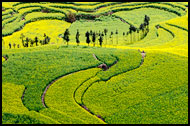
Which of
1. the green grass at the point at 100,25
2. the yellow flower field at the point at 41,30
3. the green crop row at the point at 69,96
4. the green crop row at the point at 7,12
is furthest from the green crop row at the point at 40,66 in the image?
the green crop row at the point at 7,12

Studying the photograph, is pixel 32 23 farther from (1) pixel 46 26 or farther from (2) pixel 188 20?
(2) pixel 188 20

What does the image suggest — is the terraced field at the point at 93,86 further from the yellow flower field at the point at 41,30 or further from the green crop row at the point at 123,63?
the yellow flower field at the point at 41,30

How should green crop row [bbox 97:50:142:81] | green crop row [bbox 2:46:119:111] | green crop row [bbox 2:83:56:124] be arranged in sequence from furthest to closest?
green crop row [bbox 97:50:142:81] < green crop row [bbox 2:46:119:111] < green crop row [bbox 2:83:56:124]

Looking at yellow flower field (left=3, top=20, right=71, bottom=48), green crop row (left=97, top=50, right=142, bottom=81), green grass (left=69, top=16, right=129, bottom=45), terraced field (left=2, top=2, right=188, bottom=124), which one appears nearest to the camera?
terraced field (left=2, top=2, right=188, bottom=124)

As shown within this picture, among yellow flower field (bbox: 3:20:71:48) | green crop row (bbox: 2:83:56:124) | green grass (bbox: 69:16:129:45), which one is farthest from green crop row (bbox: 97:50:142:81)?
green grass (bbox: 69:16:129:45)

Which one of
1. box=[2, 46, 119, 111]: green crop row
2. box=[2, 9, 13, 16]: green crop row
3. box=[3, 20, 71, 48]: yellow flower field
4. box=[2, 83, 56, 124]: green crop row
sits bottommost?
box=[2, 83, 56, 124]: green crop row

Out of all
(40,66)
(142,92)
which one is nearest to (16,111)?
(40,66)

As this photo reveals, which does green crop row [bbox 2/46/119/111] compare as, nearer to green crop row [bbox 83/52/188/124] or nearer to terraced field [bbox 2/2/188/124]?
terraced field [bbox 2/2/188/124]

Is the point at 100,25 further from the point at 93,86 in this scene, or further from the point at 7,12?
the point at 93,86

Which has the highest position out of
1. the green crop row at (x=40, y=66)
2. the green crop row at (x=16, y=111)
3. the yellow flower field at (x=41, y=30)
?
the yellow flower field at (x=41, y=30)

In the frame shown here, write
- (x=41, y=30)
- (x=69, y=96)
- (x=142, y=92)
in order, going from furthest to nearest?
(x=41, y=30), (x=142, y=92), (x=69, y=96)

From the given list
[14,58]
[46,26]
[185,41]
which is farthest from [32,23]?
[185,41]

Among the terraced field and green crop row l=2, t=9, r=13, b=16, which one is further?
green crop row l=2, t=9, r=13, b=16

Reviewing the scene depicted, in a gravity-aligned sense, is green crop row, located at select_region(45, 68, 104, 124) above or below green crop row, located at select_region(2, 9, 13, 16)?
below
